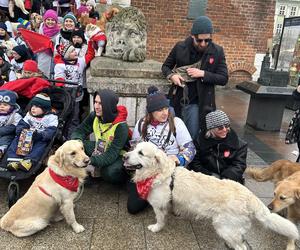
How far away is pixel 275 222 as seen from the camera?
272cm

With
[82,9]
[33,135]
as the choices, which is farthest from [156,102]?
[82,9]

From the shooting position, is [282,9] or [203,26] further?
[282,9]

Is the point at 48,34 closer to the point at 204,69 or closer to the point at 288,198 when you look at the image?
the point at 204,69

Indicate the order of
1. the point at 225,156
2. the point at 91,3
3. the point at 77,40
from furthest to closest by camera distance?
the point at 91,3, the point at 77,40, the point at 225,156

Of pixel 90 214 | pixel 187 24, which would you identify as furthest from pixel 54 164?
pixel 187 24

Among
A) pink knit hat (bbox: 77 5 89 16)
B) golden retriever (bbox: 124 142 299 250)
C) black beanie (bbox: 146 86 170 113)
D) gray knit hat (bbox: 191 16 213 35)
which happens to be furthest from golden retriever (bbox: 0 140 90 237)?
pink knit hat (bbox: 77 5 89 16)

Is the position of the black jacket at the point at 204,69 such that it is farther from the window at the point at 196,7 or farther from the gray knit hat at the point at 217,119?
the window at the point at 196,7

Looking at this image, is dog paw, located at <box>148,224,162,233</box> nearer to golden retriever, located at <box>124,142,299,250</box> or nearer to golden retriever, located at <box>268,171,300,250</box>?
golden retriever, located at <box>124,142,299,250</box>

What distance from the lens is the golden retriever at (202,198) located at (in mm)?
2807

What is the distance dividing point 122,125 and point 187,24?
8.83m

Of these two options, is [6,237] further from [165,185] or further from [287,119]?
[287,119]

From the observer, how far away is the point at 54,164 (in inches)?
125

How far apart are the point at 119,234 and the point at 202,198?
3.28 feet

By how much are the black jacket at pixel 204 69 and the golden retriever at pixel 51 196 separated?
1728 mm
